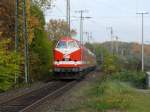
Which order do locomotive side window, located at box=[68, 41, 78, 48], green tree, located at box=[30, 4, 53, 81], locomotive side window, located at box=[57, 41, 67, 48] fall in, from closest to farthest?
locomotive side window, located at box=[68, 41, 78, 48] → locomotive side window, located at box=[57, 41, 67, 48] → green tree, located at box=[30, 4, 53, 81]

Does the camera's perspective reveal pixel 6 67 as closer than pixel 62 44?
Yes

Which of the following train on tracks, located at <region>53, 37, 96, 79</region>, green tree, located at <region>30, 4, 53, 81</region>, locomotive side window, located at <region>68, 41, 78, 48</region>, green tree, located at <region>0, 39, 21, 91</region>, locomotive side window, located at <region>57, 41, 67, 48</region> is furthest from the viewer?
green tree, located at <region>30, 4, 53, 81</region>

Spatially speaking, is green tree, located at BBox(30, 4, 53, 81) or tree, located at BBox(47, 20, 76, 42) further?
tree, located at BBox(47, 20, 76, 42)

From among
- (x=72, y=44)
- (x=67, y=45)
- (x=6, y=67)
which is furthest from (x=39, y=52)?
(x=6, y=67)

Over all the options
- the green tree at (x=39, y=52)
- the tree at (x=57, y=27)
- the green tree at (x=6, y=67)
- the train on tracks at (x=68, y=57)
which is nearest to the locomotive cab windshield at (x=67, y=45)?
the train on tracks at (x=68, y=57)

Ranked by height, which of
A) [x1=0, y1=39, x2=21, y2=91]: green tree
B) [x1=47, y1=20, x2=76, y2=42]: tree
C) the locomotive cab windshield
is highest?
[x1=47, y1=20, x2=76, y2=42]: tree

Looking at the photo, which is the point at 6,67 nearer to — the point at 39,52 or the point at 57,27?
the point at 39,52

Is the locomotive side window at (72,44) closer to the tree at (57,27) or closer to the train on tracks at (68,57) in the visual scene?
the train on tracks at (68,57)

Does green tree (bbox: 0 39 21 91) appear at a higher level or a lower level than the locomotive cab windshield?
lower

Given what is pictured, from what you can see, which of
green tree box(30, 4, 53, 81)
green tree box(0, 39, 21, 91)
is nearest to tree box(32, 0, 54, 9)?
green tree box(30, 4, 53, 81)

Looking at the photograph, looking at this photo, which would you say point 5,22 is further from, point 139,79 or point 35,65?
point 139,79

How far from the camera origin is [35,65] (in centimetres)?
4981

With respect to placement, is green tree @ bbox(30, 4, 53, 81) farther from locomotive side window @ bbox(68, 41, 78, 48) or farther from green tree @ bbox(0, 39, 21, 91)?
green tree @ bbox(0, 39, 21, 91)

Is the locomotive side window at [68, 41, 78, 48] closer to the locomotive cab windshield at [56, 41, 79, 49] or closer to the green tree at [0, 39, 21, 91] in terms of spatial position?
the locomotive cab windshield at [56, 41, 79, 49]
